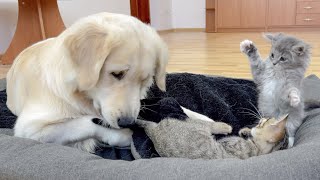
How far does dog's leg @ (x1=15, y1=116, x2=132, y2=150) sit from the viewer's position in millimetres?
1346

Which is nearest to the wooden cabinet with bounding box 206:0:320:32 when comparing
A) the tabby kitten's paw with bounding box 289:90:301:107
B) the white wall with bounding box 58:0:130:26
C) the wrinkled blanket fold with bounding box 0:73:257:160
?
the white wall with bounding box 58:0:130:26

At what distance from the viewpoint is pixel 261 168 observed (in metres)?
0.96

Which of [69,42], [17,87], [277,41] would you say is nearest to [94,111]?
[69,42]

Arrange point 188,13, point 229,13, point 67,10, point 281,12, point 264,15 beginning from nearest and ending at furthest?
1. point 67,10
2. point 281,12
3. point 264,15
4. point 229,13
5. point 188,13

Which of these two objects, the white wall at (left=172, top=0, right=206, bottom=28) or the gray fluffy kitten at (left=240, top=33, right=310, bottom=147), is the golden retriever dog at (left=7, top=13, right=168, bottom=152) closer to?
the gray fluffy kitten at (left=240, top=33, right=310, bottom=147)

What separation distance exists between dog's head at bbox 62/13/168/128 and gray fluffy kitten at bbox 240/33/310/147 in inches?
24.8

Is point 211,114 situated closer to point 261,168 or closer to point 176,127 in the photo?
point 176,127

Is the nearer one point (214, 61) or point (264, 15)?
point (214, 61)

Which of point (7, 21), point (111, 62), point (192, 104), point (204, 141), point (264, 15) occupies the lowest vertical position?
point (264, 15)

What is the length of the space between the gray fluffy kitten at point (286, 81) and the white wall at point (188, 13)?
679 cm

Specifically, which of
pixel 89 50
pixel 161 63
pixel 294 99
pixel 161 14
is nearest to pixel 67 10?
pixel 161 14

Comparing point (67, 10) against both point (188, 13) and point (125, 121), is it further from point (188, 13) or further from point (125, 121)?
point (125, 121)

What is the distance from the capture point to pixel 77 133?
4.45ft

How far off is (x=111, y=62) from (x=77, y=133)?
342mm
